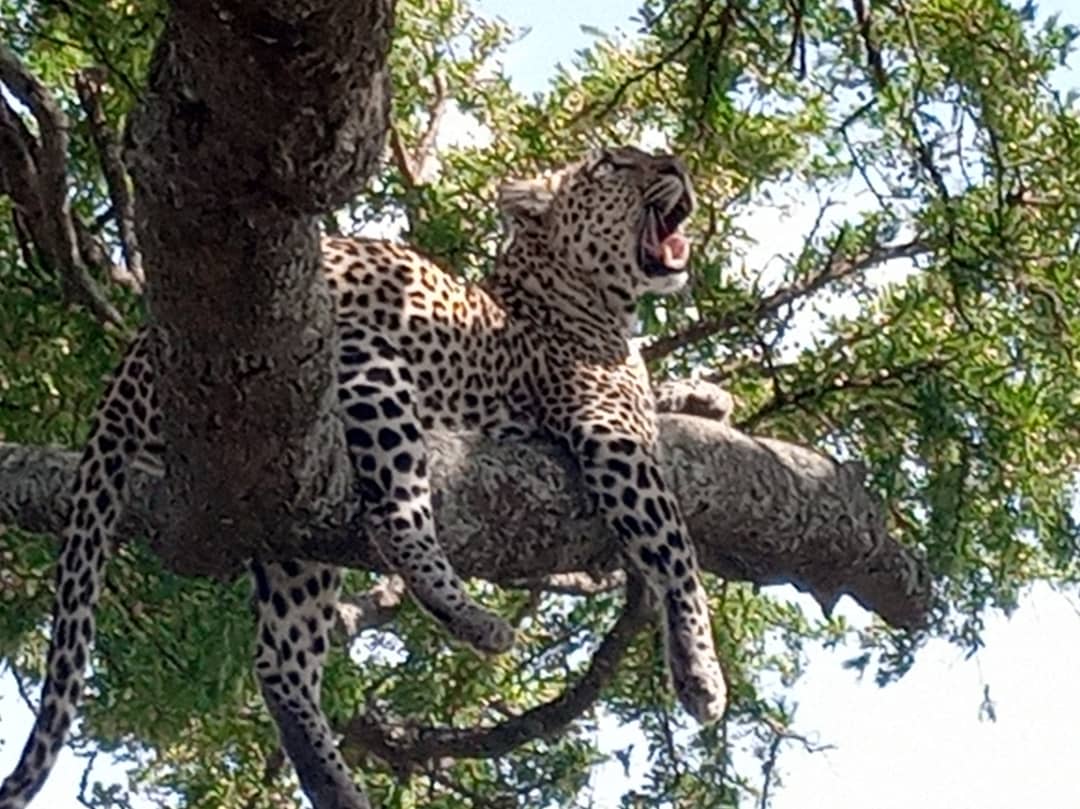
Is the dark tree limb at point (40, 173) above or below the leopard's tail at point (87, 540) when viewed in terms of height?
above

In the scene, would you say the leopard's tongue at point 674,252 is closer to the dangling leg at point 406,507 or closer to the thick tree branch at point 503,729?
the thick tree branch at point 503,729

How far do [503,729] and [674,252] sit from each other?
1.60 metres

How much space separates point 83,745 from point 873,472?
249 centimetres

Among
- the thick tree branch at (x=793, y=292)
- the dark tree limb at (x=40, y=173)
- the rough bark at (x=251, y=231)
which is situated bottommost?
the rough bark at (x=251, y=231)

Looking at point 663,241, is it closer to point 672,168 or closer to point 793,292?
point 672,168

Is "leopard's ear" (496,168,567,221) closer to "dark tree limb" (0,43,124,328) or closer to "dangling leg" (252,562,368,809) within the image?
"dark tree limb" (0,43,124,328)

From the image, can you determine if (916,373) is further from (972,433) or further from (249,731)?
(249,731)

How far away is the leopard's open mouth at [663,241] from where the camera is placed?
6539 millimetres

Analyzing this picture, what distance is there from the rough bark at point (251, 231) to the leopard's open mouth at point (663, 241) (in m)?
1.90

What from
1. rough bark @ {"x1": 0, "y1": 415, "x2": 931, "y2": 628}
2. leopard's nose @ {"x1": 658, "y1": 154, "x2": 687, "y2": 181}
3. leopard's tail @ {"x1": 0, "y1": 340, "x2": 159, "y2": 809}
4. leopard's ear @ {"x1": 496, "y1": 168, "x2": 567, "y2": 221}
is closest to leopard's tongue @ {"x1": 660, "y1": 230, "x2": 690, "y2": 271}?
leopard's nose @ {"x1": 658, "y1": 154, "x2": 687, "y2": 181}

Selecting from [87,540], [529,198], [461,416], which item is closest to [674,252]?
[529,198]

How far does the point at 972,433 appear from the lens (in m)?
6.53

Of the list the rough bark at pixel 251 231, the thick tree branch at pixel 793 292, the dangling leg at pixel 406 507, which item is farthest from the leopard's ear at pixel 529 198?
the rough bark at pixel 251 231

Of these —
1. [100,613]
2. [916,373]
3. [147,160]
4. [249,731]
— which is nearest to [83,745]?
[249,731]
